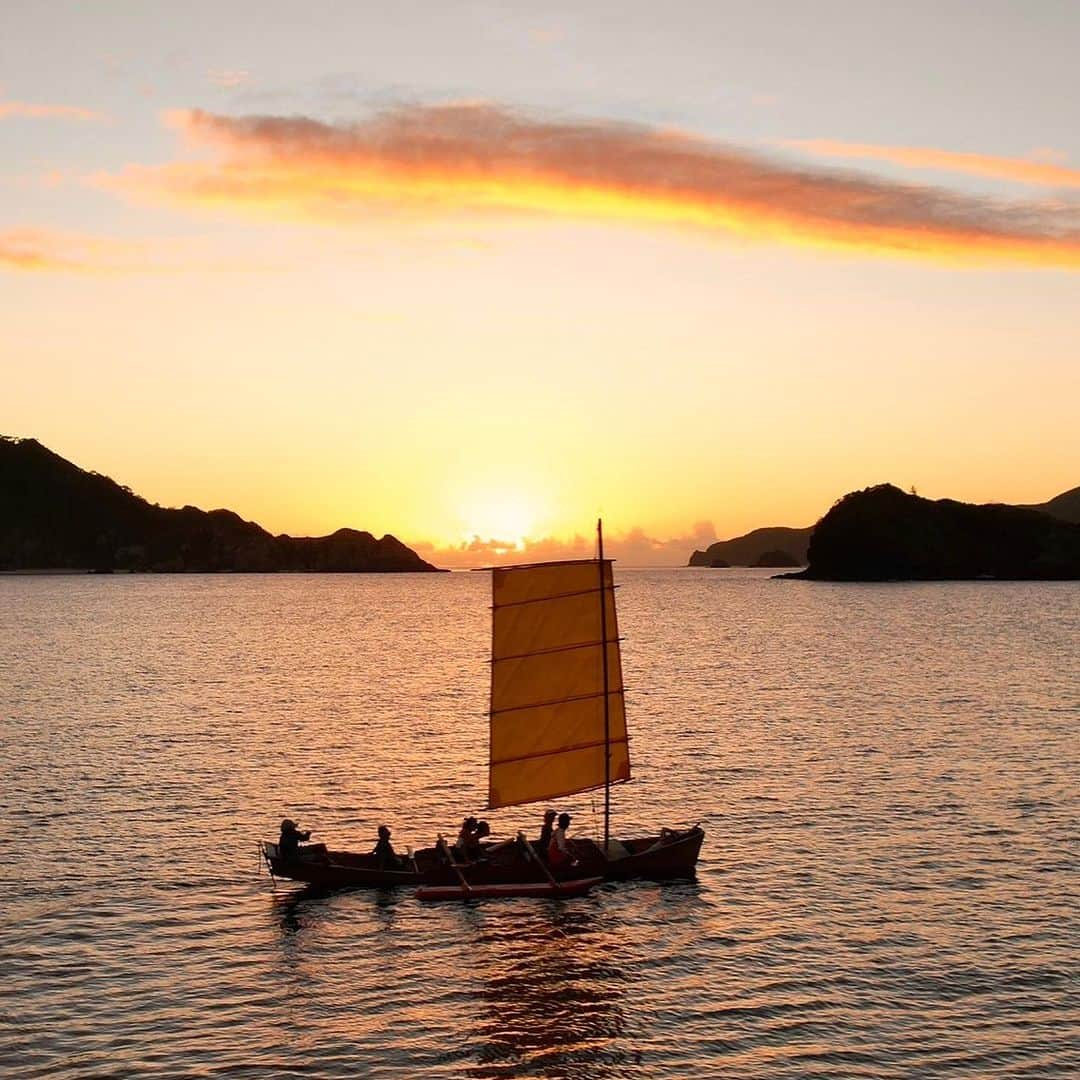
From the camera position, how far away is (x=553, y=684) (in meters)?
41.8

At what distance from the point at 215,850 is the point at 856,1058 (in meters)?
26.4

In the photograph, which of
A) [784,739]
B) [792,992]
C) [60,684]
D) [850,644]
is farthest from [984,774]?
[850,644]

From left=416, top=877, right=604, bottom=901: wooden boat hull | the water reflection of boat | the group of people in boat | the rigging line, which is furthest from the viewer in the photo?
the rigging line

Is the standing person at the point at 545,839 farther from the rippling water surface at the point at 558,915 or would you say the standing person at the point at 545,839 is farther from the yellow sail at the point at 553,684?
the rippling water surface at the point at 558,915

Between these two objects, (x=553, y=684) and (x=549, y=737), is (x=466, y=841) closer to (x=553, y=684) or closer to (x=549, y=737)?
(x=549, y=737)

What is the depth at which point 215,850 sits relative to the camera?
148ft

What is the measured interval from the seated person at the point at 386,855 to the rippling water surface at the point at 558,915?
5.37 feet

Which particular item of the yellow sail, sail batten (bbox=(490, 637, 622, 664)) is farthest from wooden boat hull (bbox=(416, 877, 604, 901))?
sail batten (bbox=(490, 637, 622, 664))

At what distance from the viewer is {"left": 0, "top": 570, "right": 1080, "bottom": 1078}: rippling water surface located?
27609mm

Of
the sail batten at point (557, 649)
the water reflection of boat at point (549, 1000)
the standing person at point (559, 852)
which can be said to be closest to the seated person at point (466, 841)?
the standing person at point (559, 852)

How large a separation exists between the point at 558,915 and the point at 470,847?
166 inches

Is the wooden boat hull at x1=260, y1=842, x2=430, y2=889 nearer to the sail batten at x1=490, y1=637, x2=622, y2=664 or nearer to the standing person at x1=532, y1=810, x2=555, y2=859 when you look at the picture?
the standing person at x1=532, y1=810, x2=555, y2=859

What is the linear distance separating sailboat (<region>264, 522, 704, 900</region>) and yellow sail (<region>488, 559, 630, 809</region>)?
1.4 inches

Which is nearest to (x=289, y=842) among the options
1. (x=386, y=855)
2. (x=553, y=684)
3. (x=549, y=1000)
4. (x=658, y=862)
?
(x=386, y=855)
